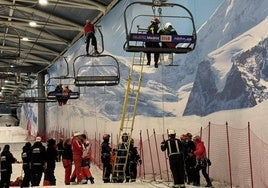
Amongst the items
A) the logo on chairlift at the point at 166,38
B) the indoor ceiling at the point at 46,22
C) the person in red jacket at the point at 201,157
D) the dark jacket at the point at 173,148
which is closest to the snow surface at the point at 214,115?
the person in red jacket at the point at 201,157

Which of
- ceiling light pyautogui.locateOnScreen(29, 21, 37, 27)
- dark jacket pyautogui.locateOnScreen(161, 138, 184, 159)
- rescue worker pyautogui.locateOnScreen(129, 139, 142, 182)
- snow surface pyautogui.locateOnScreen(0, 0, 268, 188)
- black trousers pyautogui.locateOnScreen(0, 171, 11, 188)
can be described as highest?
ceiling light pyautogui.locateOnScreen(29, 21, 37, 27)

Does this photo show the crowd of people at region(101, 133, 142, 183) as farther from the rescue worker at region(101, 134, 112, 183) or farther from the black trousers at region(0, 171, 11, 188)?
the black trousers at region(0, 171, 11, 188)

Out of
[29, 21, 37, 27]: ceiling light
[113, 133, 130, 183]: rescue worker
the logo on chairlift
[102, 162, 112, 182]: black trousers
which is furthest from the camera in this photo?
[29, 21, 37, 27]: ceiling light

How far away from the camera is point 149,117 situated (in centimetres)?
1529

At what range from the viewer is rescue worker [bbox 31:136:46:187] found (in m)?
11.4

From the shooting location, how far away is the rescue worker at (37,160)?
1144cm

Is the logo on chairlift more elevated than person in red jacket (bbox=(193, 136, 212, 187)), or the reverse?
the logo on chairlift

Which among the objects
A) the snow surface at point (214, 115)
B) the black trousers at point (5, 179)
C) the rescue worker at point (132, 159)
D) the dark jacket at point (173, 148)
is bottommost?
the black trousers at point (5, 179)

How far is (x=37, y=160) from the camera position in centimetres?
1152

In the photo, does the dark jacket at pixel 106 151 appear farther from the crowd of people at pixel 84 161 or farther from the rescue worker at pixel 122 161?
the rescue worker at pixel 122 161

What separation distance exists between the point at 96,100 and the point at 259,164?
13068mm

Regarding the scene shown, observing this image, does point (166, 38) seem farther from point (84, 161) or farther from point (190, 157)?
point (84, 161)

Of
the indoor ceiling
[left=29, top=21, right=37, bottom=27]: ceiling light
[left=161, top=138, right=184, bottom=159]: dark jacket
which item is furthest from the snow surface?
[left=29, top=21, right=37, bottom=27]: ceiling light

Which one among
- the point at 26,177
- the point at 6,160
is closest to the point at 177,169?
the point at 26,177
